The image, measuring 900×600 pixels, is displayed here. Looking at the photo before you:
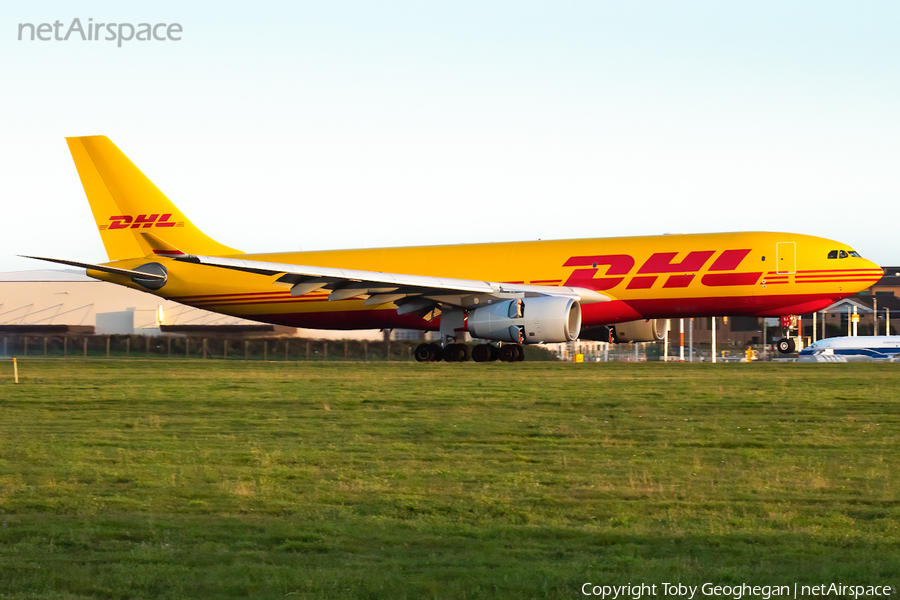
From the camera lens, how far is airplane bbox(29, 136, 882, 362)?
2866 cm

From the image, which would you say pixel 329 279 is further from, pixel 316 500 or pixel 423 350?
pixel 316 500

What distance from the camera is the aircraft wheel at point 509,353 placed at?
30.9 meters

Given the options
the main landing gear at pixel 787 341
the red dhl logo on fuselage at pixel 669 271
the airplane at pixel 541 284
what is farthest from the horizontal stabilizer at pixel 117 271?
the main landing gear at pixel 787 341

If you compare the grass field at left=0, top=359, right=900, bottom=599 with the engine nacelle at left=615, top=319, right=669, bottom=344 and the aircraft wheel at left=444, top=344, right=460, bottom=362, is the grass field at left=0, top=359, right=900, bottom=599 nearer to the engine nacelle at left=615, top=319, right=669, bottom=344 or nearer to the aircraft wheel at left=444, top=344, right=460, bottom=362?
the aircraft wheel at left=444, top=344, right=460, bottom=362

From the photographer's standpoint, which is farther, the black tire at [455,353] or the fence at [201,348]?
the fence at [201,348]

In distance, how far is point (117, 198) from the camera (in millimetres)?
35438

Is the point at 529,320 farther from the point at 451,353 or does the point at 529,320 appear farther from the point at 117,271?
the point at 117,271

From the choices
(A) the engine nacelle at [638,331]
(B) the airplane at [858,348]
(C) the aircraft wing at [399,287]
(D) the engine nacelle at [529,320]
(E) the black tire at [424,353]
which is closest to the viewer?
(D) the engine nacelle at [529,320]

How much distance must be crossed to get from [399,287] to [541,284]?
4.51 metres

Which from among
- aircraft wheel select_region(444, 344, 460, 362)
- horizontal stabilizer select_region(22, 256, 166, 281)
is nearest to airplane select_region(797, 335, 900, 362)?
aircraft wheel select_region(444, 344, 460, 362)

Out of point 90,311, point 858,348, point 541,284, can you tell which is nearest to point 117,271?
point 541,284

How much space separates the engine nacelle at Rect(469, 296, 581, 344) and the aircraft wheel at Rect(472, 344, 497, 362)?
1.96 m

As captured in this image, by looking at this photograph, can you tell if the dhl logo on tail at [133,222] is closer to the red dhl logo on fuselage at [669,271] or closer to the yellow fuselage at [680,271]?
the yellow fuselage at [680,271]

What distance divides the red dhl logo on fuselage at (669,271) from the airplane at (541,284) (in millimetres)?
30
